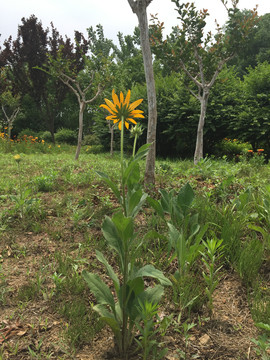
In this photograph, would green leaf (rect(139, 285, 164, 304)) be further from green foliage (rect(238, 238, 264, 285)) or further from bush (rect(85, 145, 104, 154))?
bush (rect(85, 145, 104, 154))

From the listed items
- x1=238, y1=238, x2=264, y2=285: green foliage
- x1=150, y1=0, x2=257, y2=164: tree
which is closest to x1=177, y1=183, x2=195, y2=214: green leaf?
x1=238, y1=238, x2=264, y2=285: green foliage

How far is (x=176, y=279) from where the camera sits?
1.69 meters

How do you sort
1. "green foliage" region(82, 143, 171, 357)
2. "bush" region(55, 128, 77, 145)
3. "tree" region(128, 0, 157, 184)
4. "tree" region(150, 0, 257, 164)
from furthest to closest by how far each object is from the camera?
"bush" region(55, 128, 77, 145)
"tree" region(150, 0, 257, 164)
"tree" region(128, 0, 157, 184)
"green foliage" region(82, 143, 171, 357)

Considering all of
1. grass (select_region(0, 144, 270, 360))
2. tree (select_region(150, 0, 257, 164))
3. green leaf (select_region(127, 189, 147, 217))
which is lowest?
grass (select_region(0, 144, 270, 360))

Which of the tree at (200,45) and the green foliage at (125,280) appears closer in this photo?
the green foliage at (125,280)

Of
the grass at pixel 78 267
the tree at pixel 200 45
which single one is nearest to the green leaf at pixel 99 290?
the grass at pixel 78 267

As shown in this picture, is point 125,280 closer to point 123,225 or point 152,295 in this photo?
point 152,295

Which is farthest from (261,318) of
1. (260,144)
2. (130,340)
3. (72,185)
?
(260,144)

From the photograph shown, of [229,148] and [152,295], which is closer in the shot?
[152,295]

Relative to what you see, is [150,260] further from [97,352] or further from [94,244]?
[97,352]

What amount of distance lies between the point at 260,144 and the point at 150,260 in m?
7.98

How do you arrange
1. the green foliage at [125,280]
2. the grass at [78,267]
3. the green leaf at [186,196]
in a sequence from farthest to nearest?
the green leaf at [186,196] < the grass at [78,267] < the green foliage at [125,280]

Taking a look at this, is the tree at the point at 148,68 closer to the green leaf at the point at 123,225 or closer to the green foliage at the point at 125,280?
the green foliage at the point at 125,280

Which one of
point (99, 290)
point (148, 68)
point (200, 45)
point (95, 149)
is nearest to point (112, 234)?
point (99, 290)
